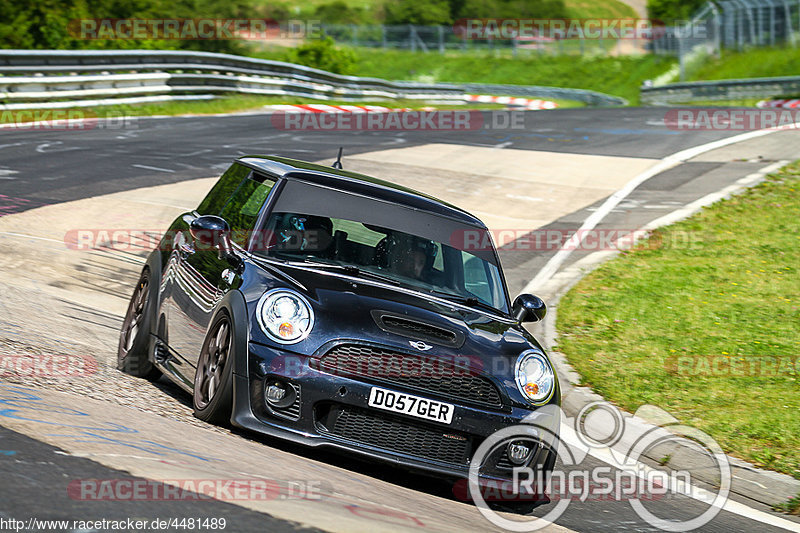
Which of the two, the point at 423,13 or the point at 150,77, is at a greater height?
the point at 423,13

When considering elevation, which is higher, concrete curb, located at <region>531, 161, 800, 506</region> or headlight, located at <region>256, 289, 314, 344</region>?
headlight, located at <region>256, 289, 314, 344</region>

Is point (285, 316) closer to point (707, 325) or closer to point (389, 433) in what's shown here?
point (389, 433)

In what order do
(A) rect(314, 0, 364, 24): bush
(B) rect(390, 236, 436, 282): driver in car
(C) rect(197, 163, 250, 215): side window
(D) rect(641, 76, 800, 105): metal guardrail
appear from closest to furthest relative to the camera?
(B) rect(390, 236, 436, 282): driver in car
(C) rect(197, 163, 250, 215): side window
(D) rect(641, 76, 800, 105): metal guardrail
(A) rect(314, 0, 364, 24): bush

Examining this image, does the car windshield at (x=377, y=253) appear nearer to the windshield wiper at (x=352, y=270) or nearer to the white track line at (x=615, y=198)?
the windshield wiper at (x=352, y=270)

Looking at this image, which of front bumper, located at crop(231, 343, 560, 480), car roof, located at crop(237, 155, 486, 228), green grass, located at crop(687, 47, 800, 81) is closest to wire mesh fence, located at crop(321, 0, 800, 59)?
green grass, located at crop(687, 47, 800, 81)

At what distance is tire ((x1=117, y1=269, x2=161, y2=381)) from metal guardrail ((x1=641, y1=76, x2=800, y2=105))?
30.0 metres

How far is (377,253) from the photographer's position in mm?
6168

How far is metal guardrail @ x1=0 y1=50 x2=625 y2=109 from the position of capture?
21141 mm

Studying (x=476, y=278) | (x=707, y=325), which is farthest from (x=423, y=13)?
(x=476, y=278)

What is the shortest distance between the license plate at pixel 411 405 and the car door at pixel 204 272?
1138 mm

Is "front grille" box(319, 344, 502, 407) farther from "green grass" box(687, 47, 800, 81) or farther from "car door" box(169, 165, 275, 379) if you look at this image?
"green grass" box(687, 47, 800, 81)

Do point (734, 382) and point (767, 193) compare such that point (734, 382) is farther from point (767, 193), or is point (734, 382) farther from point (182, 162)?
point (182, 162)

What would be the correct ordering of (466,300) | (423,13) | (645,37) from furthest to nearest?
(423,13) < (645,37) < (466,300)

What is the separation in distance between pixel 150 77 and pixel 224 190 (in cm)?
1869
